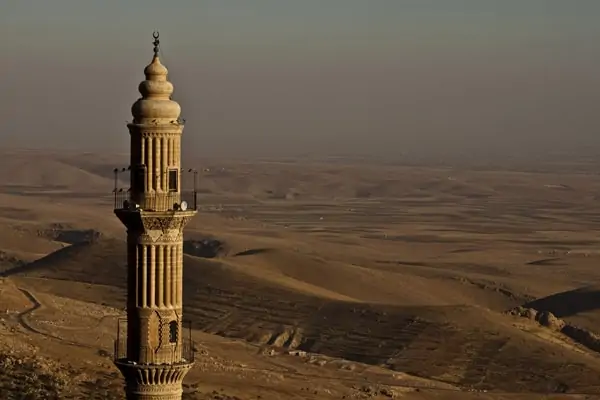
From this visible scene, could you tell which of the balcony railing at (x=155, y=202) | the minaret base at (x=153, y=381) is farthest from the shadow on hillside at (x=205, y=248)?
the minaret base at (x=153, y=381)

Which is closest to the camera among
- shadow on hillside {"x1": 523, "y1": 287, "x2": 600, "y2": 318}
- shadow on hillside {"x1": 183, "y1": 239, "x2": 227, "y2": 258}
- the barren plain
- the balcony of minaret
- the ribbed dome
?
the ribbed dome

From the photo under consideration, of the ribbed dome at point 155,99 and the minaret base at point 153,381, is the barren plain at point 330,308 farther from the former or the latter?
the minaret base at point 153,381

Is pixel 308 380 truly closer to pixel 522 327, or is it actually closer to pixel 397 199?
pixel 522 327

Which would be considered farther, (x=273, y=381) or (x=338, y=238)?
(x=338, y=238)

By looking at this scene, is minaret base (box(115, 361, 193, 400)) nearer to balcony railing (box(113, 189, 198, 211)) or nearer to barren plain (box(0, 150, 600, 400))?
balcony railing (box(113, 189, 198, 211))

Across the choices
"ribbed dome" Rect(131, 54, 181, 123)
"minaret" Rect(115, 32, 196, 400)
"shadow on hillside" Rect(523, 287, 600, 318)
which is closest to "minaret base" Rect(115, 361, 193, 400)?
"minaret" Rect(115, 32, 196, 400)

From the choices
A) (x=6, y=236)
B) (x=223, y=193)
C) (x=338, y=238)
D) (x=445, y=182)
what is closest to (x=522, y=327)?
(x=6, y=236)

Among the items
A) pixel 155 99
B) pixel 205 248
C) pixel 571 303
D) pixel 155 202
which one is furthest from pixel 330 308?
pixel 155 99

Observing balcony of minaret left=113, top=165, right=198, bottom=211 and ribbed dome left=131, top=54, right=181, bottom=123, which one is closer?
ribbed dome left=131, top=54, right=181, bottom=123
